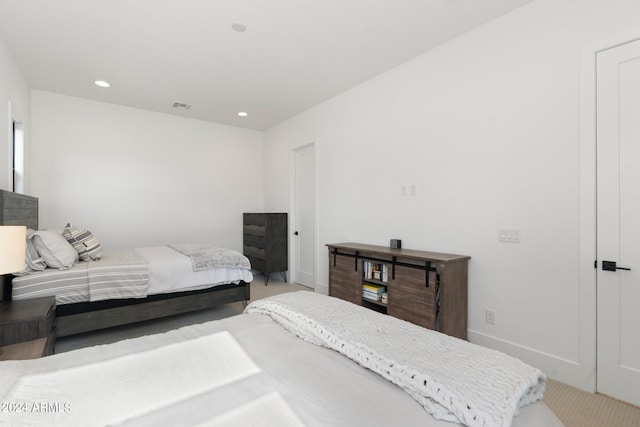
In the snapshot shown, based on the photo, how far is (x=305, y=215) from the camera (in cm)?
489

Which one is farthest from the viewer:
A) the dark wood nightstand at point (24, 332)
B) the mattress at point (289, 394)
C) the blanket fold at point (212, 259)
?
the blanket fold at point (212, 259)

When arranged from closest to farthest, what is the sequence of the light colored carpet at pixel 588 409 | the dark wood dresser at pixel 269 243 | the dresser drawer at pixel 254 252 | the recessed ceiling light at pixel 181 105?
the light colored carpet at pixel 588 409 < the recessed ceiling light at pixel 181 105 < the dark wood dresser at pixel 269 243 < the dresser drawer at pixel 254 252

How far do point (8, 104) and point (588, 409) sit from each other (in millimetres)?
5159

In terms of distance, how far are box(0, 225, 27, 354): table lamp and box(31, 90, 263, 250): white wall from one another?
Result: 10.8 ft

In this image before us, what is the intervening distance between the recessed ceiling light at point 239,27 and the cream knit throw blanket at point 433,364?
7.76 ft

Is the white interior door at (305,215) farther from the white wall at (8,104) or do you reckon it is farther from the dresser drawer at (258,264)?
the white wall at (8,104)

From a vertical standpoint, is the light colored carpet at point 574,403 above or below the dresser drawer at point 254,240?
below

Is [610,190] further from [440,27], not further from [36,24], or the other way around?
[36,24]

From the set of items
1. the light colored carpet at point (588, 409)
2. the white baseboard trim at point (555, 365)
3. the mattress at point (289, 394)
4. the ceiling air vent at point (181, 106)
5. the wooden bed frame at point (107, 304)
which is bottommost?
the light colored carpet at point (588, 409)

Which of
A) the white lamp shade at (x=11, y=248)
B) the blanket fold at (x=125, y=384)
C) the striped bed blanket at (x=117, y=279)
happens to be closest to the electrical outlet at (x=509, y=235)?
the blanket fold at (x=125, y=384)

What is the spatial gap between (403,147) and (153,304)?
2.97 metres

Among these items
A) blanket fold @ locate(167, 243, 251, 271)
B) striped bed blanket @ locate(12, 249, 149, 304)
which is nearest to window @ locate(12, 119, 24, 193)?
striped bed blanket @ locate(12, 249, 149, 304)

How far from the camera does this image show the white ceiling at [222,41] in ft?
7.79

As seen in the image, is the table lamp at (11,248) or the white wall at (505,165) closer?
the table lamp at (11,248)
